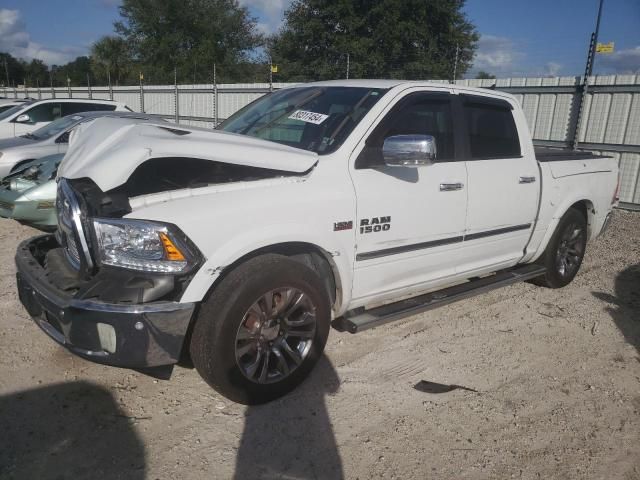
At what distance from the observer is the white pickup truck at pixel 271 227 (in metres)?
2.48

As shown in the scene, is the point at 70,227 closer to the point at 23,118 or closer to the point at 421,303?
the point at 421,303

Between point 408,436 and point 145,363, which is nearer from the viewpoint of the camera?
point 145,363

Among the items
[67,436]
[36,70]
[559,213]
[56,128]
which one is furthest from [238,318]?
[36,70]

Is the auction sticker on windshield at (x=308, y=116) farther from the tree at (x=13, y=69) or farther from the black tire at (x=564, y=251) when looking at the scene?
the tree at (x=13, y=69)

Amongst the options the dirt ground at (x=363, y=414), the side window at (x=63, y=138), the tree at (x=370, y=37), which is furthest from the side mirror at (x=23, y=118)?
the tree at (x=370, y=37)

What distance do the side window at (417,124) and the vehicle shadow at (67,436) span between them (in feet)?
6.80

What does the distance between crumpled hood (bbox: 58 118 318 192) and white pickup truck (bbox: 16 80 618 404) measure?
11 mm

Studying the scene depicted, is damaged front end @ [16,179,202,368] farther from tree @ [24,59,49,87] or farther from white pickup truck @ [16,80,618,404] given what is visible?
tree @ [24,59,49,87]

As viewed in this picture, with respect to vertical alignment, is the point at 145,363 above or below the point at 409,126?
below

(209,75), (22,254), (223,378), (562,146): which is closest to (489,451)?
(223,378)

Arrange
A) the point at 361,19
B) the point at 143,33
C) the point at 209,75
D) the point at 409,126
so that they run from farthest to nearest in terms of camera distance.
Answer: the point at 143,33, the point at 209,75, the point at 361,19, the point at 409,126

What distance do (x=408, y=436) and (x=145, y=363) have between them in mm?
1466

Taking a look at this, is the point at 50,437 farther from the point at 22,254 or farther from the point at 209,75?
the point at 209,75

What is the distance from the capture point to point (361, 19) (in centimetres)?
2609
